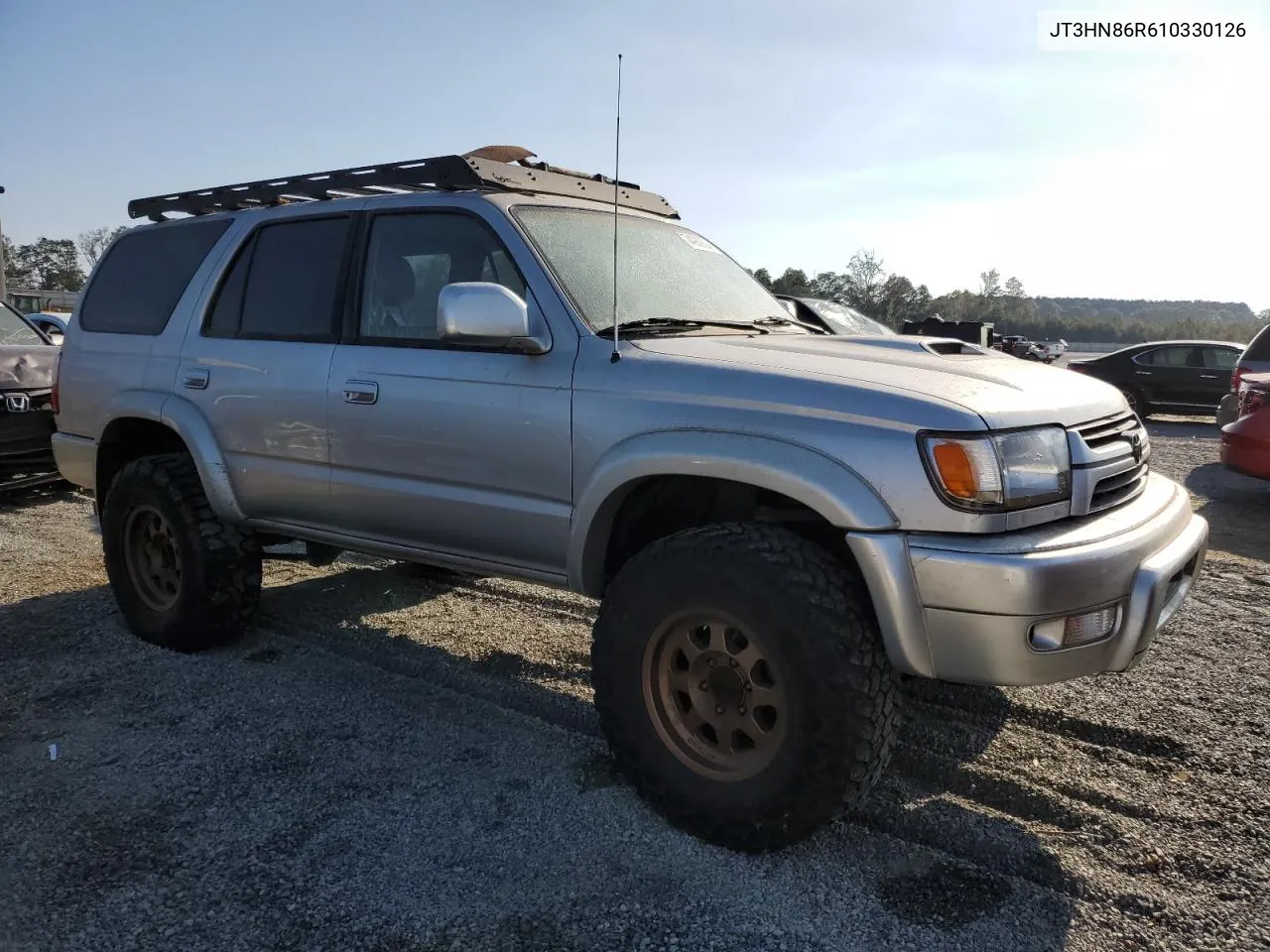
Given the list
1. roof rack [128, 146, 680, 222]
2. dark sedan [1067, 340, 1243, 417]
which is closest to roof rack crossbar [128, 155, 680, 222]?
roof rack [128, 146, 680, 222]

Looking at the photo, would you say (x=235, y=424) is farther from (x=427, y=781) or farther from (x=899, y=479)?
(x=899, y=479)

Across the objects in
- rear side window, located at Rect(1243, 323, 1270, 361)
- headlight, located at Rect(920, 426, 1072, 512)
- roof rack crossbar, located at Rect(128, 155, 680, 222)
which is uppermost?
roof rack crossbar, located at Rect(128, 155, 680, 222)

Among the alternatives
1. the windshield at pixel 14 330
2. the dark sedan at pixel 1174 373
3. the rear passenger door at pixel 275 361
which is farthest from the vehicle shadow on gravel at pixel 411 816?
the dark sedan at pixel 1174 373

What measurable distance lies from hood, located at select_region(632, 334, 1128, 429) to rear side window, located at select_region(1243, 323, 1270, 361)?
8.05 m

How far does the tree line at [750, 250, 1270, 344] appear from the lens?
43.8m

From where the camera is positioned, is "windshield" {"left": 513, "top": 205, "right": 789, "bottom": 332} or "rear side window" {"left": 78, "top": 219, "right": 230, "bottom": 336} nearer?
Result: "windshield" {"left": 513, "top": 205, "right": 789, "bottom": 332}

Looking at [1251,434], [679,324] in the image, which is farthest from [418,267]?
[1251,434]

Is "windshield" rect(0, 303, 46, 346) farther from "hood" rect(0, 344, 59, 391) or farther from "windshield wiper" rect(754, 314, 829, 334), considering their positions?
"windshield wiper" rect(754, 314, 829, 334)

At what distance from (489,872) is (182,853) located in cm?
92

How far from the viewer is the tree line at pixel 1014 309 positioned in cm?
4375

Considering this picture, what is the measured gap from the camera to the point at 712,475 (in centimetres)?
267

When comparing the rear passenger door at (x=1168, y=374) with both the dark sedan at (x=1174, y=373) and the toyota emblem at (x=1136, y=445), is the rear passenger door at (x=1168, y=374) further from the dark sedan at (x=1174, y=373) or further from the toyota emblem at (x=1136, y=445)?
the toyota emblem at (x=1136, y=445)

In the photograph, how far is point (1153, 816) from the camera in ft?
9.36

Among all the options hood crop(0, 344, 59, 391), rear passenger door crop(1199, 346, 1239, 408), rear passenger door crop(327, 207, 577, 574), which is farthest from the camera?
rear passenger door crop(1199, 346, 1239, 408)
